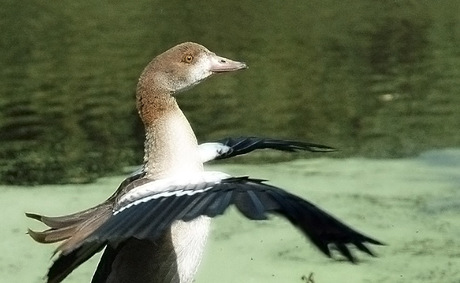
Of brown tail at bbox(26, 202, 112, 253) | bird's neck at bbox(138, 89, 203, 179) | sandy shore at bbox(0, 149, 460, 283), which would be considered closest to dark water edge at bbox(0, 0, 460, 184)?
sandy shore at bbox(0, 149, 460, 283)

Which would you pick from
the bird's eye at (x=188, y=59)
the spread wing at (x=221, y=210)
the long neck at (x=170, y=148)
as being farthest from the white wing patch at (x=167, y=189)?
the bird's eye at (x=188, y=59)

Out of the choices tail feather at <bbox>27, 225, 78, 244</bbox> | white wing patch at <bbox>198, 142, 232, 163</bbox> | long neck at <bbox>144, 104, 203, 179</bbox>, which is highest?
long neck at <bbox>144, 104, 203, 179</bbox>

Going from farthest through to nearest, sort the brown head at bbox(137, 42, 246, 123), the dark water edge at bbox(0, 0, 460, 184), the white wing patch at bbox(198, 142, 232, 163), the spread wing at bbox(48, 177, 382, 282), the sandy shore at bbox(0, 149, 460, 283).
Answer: the dark water edge at bbox(0, 0, 460, 184) → the sandy shore at bbox(0, 149, 460, 283) → the white wing patch at bbox(198, 142, 232, 163) → the brown head at bbox(137, 42, 246, 123) → the spread wing at bbox(48, 177, 382, 282)

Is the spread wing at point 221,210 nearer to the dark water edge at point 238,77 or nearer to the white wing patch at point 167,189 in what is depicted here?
the white wing patch at point 167,189

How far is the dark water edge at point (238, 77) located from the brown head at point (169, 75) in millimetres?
3065

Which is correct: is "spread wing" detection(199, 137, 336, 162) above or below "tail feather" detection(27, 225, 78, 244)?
above

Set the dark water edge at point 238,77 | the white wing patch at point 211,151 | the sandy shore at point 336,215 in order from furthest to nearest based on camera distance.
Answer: the dark water edge at point 238,77 → the sandy shore at point 336,215 → the white wing patch at point 211,151

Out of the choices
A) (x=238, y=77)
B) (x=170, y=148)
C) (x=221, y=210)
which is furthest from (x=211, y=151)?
(x=238, y=77)

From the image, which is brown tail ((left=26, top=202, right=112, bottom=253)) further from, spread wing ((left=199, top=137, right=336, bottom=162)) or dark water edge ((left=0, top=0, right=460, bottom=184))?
dark water edge ((left=0, top=0, right=460, bottom=184))

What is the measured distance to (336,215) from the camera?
5.93m

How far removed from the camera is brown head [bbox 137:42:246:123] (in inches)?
153

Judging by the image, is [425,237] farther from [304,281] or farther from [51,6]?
[51,6]

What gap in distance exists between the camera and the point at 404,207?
241 inches

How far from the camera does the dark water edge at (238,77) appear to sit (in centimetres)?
775
